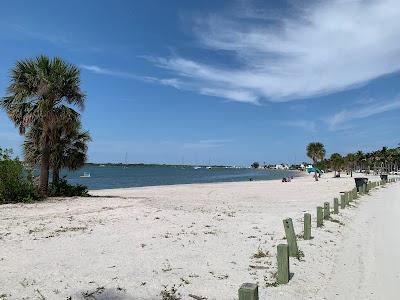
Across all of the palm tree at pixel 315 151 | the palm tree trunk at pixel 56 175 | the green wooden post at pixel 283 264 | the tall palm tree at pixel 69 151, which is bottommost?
the green wooden post at pixel 283 264

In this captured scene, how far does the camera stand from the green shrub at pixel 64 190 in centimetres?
2043

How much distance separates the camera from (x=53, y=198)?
63.3 ft

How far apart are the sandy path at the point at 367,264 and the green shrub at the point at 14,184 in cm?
1351

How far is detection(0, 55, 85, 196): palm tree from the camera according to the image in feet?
60.7

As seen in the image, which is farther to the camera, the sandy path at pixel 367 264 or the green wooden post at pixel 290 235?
the green wooden post at pixel 290 235

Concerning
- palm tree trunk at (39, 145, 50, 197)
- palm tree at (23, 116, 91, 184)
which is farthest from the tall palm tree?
palm tree trunk at (39, 145, 50, 197)

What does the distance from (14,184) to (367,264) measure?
588 inches

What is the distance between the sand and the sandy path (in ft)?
0.08

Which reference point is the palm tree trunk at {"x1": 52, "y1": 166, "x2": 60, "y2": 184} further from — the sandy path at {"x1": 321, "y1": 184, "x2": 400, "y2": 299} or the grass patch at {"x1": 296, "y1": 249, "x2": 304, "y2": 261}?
the grass patch at {"x1": 296, "y1": 249, "x2": 304, "y2": 261}

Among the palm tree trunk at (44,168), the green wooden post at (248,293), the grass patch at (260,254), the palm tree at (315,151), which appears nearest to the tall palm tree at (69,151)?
the palm tree trunk at (44,168)

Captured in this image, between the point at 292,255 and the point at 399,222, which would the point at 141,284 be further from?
the point at 399,222

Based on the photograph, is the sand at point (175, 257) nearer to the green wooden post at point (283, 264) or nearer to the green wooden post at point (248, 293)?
the green wooden post at point (283, 264)

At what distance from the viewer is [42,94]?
18781mm

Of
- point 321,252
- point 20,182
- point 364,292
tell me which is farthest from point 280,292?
point 20,182
